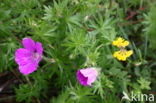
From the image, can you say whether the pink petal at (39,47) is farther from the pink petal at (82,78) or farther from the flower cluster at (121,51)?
the flower cluster at (121,51)

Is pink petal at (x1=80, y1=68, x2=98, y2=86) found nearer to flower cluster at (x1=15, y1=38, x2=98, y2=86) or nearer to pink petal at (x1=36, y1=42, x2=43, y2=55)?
flower cluster at (x1=15, y1=38, x2=98, y2=86)

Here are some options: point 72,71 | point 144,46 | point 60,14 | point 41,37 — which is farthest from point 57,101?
point 144,46

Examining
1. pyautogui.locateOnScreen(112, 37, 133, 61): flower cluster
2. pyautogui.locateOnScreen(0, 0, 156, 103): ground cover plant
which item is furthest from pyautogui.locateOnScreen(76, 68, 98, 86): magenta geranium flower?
pyautogui.locateOnScreen(112, 37, 133, 61): flower cluster

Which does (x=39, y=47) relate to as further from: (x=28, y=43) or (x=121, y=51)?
(x=121, y=51)

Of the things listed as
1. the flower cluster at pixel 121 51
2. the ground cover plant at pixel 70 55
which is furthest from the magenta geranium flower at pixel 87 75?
the flower cluster at pixel 121 51

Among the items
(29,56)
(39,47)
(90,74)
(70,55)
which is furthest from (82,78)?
(29,56)

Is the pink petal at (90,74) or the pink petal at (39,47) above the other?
the pink petal at (39,47)

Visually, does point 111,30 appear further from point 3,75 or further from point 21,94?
point 3,75
